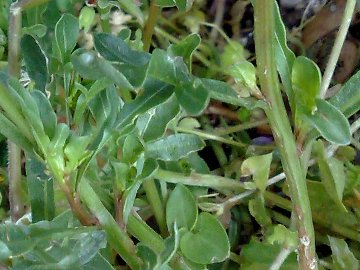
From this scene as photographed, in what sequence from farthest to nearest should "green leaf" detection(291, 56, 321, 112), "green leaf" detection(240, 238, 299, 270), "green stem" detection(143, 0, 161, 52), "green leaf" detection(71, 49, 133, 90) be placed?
"green stem" detection(143, 0, 161, 52)
"green leaf" detection(240, 238, 299, 270)
"green leaf" detection(291, 56, 321, 112)
"green leaf" detection(71, 49, 133, 90)

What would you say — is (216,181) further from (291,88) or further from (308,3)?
(308,3)

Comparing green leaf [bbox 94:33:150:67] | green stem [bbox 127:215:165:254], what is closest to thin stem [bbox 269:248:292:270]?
green stem [bbox 127:215:165:254]

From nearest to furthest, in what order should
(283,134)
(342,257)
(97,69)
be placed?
(97,69)
(283,134)
(342,257)

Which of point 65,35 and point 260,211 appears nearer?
point 65,35

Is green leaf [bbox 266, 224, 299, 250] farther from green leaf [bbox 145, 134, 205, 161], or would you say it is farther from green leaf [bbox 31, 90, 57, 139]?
green leaf [bbox 31, 90, 57, 139]

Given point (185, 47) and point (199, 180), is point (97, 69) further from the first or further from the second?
point (199, 180)

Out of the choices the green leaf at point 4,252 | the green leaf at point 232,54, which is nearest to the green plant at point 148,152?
the green leaf at point 4,252

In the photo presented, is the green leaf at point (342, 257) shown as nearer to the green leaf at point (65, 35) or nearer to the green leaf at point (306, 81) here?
the green leaf at point (306, 81)

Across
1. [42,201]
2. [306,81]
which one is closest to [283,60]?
[306,81]
